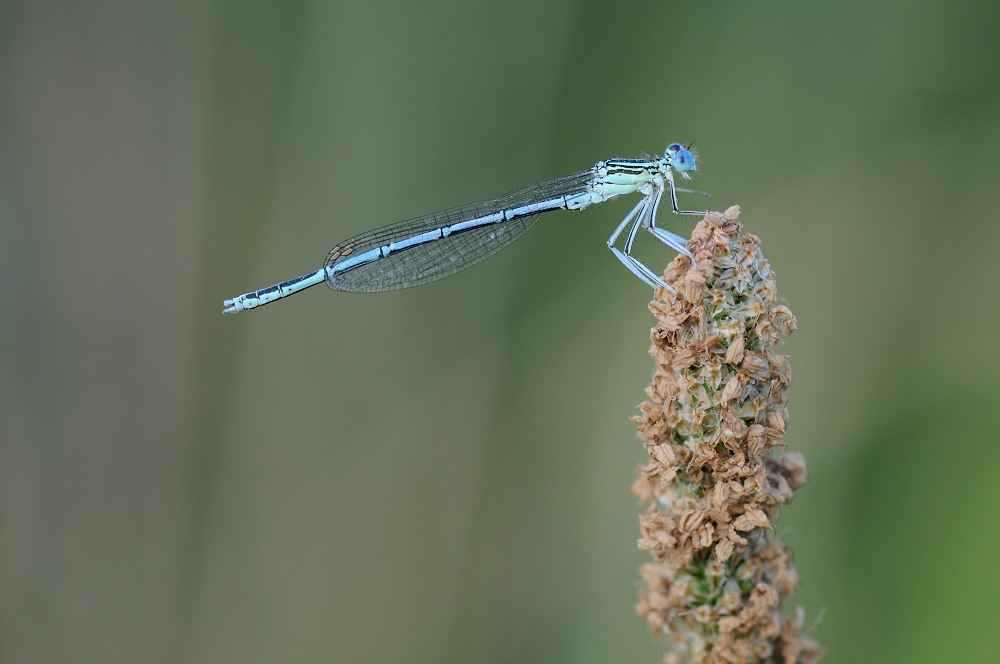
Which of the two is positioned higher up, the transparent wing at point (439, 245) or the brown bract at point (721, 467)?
the transparent wing at point (439, 245)

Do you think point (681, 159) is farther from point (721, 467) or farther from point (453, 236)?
point (721, 467)

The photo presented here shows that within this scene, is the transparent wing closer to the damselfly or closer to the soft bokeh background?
the damselfly

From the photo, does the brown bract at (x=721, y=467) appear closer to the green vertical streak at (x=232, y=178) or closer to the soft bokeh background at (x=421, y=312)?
the soft bokeh background at (x=421, y=312)

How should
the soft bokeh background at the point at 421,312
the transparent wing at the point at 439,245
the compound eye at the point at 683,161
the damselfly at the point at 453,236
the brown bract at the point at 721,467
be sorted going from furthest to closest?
the transparent wing at the point at 439,245 → the damselfly at the point at 453,236 → the compound eye at the point at 683,161 → the soft bokeh background at the point at 421,312 → the brown bract at the point at 721,467

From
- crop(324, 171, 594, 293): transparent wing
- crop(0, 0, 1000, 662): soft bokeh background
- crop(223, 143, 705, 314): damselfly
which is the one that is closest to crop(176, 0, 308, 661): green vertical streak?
crop(0, 0, 1000, 662): soft bokeh background

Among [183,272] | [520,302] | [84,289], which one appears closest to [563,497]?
[520,302]

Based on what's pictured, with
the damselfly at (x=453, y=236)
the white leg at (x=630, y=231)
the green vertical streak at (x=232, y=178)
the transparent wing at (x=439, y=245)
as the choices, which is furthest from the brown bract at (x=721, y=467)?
the green vertical streak at (x=232, y=178)

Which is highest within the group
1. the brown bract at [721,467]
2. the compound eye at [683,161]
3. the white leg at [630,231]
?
the compound eye at [683,161]

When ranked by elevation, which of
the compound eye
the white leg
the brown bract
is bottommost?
the brown bract
